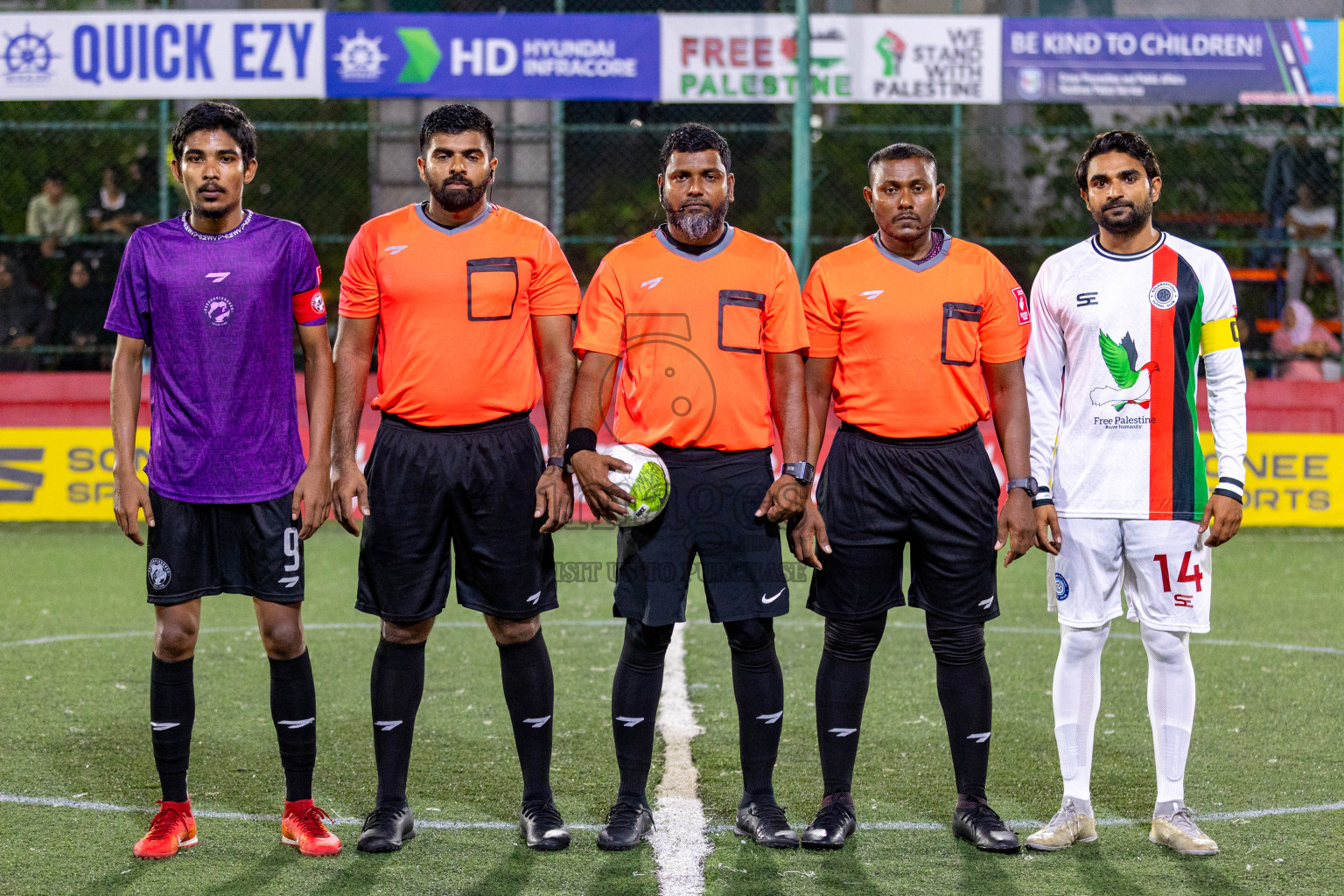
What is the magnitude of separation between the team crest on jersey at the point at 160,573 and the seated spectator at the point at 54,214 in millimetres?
11088

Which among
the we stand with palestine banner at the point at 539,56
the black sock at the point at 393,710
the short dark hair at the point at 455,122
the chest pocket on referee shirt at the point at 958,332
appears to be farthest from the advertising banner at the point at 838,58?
the black sock at the point at 393,710

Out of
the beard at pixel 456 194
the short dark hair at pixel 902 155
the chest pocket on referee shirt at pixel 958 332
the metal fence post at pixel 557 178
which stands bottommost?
the chest pocket on referee shirt at pixel 958 332

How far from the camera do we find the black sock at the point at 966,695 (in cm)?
452

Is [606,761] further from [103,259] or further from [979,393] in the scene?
[103,259]

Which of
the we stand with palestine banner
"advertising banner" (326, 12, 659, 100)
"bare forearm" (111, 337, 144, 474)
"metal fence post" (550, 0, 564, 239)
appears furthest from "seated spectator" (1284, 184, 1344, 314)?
"bare forearm" (111, 337, 144, 474)

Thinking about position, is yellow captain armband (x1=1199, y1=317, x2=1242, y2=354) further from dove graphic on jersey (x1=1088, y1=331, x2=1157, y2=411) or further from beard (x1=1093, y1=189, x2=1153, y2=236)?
beard (x1=1093, y1=189, x2=1153, y2=236)

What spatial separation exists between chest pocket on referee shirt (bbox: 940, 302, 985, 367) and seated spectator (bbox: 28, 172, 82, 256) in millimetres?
12028

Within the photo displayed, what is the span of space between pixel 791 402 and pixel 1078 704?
1.33 m

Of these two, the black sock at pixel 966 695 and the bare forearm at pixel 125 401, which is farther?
the black sock at pixel 966 695

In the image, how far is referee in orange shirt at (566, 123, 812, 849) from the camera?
4410mm

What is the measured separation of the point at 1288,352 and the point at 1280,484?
2.74 meters

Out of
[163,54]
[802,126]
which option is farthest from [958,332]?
[163,54]

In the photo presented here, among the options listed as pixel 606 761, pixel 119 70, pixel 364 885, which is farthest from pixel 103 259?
pixel 364 885

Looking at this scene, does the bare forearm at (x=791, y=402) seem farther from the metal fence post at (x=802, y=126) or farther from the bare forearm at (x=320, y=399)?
the metal fence post at (x=802, y=126)
